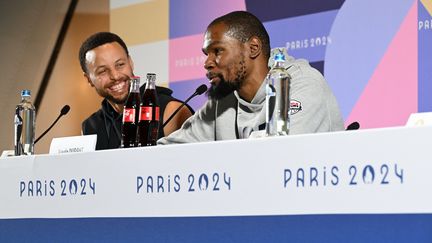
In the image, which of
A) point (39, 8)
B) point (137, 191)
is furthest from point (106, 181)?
point (39, 8)


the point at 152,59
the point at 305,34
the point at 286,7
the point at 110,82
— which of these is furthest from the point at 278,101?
the point at 152,59

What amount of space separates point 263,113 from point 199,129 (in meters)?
0.35

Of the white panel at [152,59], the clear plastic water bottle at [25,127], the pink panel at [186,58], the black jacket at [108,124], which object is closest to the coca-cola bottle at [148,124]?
the clear plastic water bottle at [25,127]

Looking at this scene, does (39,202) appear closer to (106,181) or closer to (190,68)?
(106,181)

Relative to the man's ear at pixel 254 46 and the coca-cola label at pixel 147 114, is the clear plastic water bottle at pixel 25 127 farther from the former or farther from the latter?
A: the man's ear at pixel 254 46

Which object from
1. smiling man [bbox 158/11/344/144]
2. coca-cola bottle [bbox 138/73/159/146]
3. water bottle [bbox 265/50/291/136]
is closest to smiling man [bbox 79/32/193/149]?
smiling man [bbox 158/11/344/144]

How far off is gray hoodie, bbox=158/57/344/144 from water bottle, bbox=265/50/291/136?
303mm

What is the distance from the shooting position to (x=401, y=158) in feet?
4.54

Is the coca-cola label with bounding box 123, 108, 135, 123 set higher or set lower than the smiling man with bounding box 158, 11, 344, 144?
lower

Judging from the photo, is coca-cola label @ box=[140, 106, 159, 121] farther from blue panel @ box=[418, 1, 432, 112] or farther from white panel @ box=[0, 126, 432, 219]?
blue panel @ box=[418, 1, 432, 112]

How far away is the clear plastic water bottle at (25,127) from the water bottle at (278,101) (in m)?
1.04

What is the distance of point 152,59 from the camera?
4637 millimetres

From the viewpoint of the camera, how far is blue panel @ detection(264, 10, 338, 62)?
12.2ft

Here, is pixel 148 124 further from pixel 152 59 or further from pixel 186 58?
pixel 152 59
